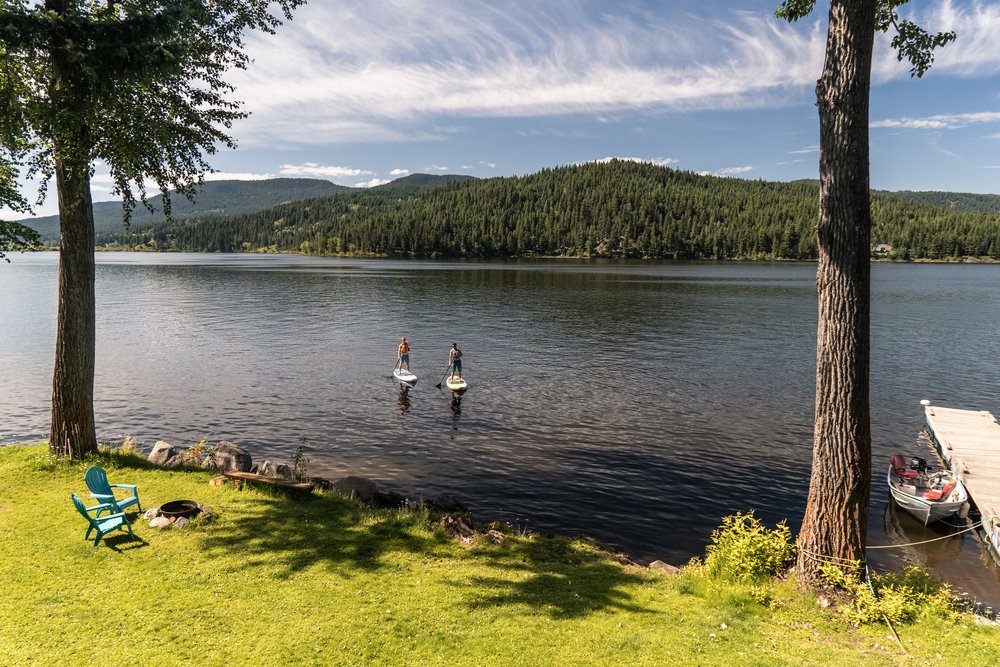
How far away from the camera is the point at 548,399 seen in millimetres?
33375

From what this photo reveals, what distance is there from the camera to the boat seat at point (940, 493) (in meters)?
19.4

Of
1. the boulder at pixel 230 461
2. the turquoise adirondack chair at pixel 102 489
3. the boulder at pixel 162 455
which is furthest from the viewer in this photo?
the boulder at pixel 230 461

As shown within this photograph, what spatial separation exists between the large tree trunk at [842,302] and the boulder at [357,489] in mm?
11409

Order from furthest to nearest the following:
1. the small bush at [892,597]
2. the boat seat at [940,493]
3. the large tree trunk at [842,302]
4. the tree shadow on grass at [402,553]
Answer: the boat seat at [940,493] < the tree shadow on grass at [402,553] < the large tree trunk at [842,302] < the small bush at [892,597]

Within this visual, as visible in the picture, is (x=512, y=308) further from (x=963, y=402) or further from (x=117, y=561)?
(x=117, y=561)

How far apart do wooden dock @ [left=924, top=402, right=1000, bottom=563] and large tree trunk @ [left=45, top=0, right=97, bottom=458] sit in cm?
2768

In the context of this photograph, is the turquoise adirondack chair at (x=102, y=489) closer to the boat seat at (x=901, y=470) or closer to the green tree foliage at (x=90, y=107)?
the green tree foliage at (x=90, y=107)

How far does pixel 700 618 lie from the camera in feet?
32.4

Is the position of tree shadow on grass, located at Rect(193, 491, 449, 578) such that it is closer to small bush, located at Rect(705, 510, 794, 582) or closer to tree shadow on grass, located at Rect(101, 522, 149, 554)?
tree shadow on grass, located at Rect(101, 522, 149, 554)

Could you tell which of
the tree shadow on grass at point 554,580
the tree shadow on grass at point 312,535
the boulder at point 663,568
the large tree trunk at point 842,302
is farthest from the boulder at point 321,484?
the large tree trunk at point 842,302

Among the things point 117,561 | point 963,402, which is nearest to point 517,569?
point 117,561

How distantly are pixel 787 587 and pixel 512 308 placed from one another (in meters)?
66.5

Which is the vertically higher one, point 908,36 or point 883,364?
point 908,36

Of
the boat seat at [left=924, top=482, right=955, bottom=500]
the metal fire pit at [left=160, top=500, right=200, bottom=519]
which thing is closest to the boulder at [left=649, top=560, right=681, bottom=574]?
the metal fire pit at [left=160, top=500, right=200, bottom=519]
